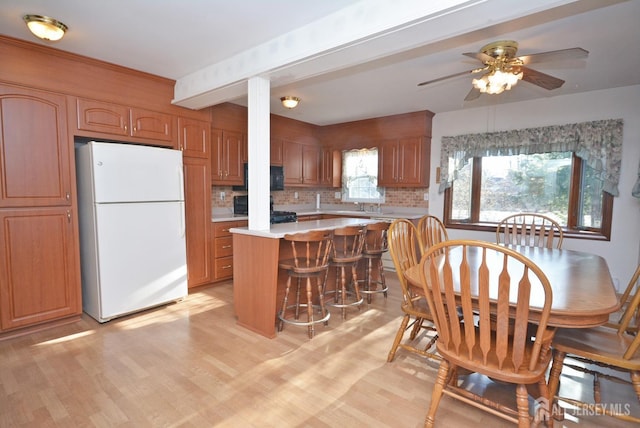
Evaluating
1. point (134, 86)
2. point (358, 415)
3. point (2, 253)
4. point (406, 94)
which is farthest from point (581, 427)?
point (134, 86)

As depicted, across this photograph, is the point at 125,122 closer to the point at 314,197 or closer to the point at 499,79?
the point at 499,79

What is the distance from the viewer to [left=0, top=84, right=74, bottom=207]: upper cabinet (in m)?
2.57

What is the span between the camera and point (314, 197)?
639cm

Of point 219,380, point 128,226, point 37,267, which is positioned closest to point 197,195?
point 128,226

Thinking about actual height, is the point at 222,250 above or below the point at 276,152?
below

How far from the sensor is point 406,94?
3.91 meters

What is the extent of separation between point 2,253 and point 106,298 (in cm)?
83

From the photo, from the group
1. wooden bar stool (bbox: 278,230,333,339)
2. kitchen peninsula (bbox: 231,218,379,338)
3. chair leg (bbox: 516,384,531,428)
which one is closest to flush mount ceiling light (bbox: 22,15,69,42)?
kitchen peninsula (bbox: 231,218,379,338)

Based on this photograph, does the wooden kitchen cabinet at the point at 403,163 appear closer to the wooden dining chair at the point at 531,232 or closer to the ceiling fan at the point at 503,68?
the wooden dining chair at the point at 531,232

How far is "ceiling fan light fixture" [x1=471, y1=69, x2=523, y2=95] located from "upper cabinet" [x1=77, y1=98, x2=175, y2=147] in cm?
309

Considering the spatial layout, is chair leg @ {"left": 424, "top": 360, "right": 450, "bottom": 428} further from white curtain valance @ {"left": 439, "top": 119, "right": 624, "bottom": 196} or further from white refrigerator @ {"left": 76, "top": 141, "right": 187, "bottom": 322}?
white curtain valance @ {"left": 439, "top": 119, "right": 624, "bottom": 196}

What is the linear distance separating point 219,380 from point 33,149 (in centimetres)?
247

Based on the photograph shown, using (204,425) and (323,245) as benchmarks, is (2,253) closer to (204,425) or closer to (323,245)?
(204,425)

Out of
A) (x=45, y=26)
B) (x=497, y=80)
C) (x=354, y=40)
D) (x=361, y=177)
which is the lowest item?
(x=361, y=177)
